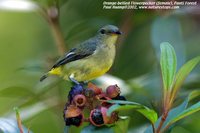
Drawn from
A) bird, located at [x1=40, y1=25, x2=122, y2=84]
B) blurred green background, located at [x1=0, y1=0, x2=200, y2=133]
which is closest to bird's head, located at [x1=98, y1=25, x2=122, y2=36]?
bird, located at [x1=40, y1=25, x2=122, y2=84]

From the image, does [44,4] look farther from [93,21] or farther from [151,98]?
Result: [151,98]

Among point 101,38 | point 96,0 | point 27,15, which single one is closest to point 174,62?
point 101,38

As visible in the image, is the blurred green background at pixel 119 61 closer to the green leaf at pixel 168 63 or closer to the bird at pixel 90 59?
the bird at pixel 90 59

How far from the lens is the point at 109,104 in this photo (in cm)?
98

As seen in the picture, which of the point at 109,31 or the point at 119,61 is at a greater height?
the point at 109,31

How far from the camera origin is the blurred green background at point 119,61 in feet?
4.70

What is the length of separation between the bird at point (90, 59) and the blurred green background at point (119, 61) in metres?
0.12

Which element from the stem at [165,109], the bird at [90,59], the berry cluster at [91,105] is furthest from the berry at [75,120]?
the bird at [90,59]

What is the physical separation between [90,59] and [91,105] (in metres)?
0.31

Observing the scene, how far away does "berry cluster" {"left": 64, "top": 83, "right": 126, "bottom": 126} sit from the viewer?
968 millimetres

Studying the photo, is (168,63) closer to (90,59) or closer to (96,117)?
(96,117)

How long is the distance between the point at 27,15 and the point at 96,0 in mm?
522

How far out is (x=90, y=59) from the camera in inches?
51.0

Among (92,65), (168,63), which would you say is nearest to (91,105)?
(168,63)
